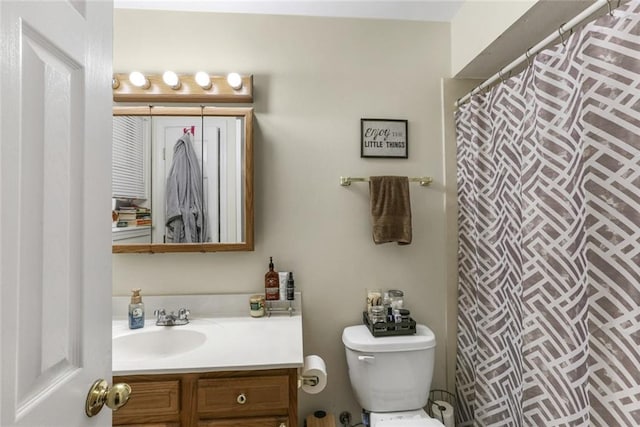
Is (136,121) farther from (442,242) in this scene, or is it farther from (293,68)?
(442,242)

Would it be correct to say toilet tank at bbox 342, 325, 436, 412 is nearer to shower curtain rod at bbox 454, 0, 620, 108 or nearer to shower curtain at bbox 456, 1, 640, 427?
shower curtain at bbox 456, 1, 640, 427

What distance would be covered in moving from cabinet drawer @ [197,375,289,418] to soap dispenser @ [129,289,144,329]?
552mm

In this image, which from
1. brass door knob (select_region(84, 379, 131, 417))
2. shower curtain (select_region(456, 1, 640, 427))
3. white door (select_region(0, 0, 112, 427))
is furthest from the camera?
shower curtain (select_region(456, 1, 640, 427))

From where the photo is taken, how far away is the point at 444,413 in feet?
5.53

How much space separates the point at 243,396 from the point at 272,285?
0.57m

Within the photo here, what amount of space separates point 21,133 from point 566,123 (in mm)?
1365

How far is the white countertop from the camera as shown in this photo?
4.09ft

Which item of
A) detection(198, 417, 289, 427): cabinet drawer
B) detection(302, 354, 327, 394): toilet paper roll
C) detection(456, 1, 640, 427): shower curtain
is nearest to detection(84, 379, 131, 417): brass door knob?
detection(198, 417, 289, 427): cabinet drawer

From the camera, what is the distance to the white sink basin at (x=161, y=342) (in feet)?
5.05

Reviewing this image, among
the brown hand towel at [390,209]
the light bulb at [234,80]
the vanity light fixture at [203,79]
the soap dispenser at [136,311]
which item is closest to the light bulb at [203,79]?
the vanity light fixture at [203,79]

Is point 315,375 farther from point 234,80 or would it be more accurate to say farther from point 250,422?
point 234,80

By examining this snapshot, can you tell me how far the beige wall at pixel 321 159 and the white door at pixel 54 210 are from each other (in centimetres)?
110

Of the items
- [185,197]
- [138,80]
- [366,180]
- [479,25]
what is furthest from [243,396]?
[479,25]

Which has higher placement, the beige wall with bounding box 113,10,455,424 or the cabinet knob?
the beige wall with bounding box 113,10,455,424
